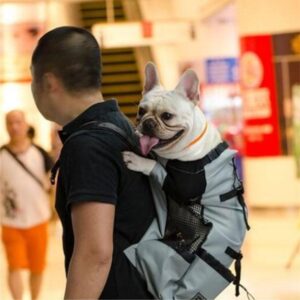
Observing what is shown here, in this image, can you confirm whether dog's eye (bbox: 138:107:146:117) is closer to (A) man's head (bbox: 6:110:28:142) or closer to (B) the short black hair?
(B) the short black hair

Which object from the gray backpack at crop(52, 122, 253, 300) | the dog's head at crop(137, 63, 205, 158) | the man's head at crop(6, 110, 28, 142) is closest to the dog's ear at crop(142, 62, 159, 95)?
the dog's head at crop(137, 63, 205, 158)

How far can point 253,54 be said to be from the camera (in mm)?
15039

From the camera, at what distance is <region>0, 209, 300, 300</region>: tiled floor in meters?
7.88

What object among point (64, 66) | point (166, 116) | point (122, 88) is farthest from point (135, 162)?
point (122, 88)

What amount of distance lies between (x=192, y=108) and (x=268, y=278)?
631cm

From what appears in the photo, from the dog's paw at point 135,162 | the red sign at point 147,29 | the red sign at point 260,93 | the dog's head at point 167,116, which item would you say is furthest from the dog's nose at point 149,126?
the red sign at point 260,93

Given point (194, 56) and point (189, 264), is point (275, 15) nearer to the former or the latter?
point (194, 56)

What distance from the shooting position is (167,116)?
2.46 meters

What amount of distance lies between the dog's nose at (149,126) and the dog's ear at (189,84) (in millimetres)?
148

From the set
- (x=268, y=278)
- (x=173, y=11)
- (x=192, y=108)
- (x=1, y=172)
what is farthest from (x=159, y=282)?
(x=173, y=11)

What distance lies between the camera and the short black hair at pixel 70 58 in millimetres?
2277

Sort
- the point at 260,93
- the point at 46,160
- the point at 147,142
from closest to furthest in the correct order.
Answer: the point at 147,142 < the point at 46,160 < the point at 260,93

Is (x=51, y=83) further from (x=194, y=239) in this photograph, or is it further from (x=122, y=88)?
(x=122, y=88)

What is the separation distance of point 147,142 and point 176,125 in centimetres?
10
